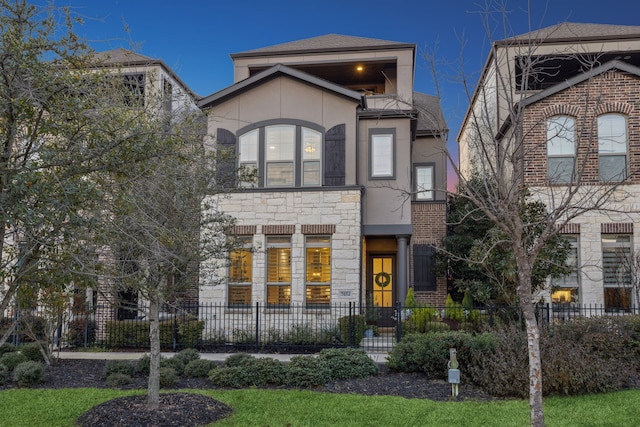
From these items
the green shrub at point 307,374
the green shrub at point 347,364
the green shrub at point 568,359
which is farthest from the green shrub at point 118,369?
the green shrub at point 568,359

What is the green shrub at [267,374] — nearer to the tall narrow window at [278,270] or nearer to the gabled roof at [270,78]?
the tall narrow window at [278,270]

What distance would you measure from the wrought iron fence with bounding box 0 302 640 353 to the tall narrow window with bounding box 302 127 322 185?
3693 millimetres

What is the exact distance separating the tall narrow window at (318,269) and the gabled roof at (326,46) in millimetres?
7820

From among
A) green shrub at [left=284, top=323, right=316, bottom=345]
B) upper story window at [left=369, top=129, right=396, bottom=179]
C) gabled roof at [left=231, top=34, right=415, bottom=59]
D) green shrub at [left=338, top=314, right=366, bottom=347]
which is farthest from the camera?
gabled roof at [left=231, top=34, right=415, bottom=59]

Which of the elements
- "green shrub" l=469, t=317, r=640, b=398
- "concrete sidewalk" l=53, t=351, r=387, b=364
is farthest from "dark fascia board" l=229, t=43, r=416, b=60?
"green shrub" l=469, t=317, r=640, b=398

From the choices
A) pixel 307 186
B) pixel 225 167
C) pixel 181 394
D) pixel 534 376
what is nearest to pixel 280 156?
pixel 307 186

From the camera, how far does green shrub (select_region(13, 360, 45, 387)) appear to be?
988cm

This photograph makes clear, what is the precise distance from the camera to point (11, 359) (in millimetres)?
11141

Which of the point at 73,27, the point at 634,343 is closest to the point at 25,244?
the point at 73,27

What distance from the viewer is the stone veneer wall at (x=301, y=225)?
584 inches

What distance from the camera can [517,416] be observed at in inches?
291

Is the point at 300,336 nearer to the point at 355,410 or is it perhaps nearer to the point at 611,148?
the point at 355,410

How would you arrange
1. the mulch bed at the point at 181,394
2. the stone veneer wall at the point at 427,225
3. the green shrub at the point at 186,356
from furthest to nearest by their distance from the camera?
the stone veneer wall at the point at 427,225 → the green shrub at the point at 186,356 → the mulch bed at the point at 181,394

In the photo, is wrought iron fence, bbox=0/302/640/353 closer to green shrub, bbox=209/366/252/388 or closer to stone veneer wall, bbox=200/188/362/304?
stone veneer wall, bbox=200/188/362/304
